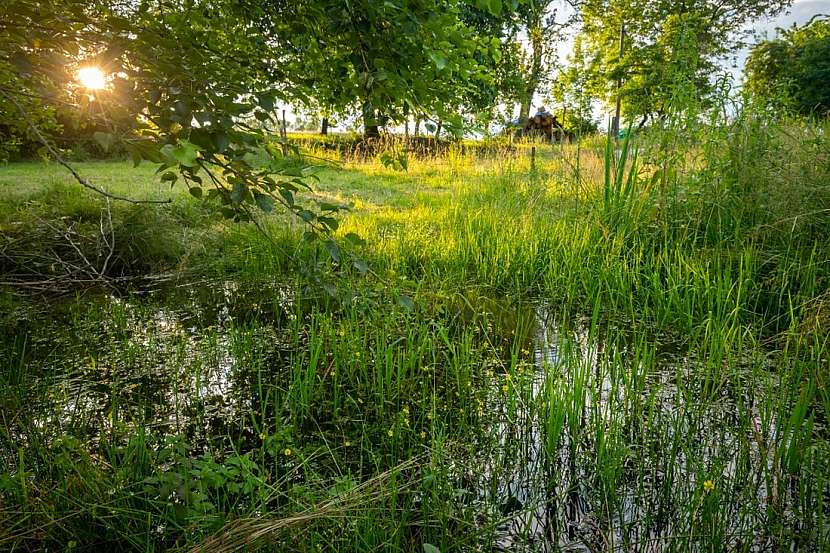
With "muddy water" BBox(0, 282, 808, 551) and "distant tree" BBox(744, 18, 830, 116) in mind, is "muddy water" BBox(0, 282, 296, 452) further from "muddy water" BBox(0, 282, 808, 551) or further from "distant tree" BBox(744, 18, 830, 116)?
"distant tree" BBox(744, 18, 830, 116)

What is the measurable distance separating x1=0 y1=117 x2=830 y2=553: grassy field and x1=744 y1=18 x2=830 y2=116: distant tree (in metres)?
16.9

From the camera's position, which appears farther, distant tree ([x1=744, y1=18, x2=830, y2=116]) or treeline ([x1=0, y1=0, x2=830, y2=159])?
distant tree ([x1=744, y1=18, x2=830, y2=116])

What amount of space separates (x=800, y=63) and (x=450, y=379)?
2536 centimetres

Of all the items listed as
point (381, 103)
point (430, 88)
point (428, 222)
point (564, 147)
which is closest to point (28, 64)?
point (381, 103)

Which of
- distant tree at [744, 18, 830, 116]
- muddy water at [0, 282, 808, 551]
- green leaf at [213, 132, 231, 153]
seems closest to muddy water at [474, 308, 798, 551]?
muddy water at [0, 282, 808, 551]

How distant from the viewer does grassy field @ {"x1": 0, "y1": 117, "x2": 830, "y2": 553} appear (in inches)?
64.2

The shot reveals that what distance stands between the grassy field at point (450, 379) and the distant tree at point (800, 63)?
55.5 feet

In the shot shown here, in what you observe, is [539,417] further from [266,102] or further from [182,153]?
[182,153]

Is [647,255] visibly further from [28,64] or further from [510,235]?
[28,64]

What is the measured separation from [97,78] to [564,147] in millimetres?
5527

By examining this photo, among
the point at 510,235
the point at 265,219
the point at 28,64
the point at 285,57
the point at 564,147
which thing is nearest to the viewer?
the point at 28,64

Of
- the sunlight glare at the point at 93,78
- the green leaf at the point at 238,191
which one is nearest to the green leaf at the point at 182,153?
the green leaf at the point at 238,191

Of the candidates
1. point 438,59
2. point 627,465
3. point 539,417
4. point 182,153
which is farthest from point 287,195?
point 627,465

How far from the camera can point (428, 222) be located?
18.7ft
